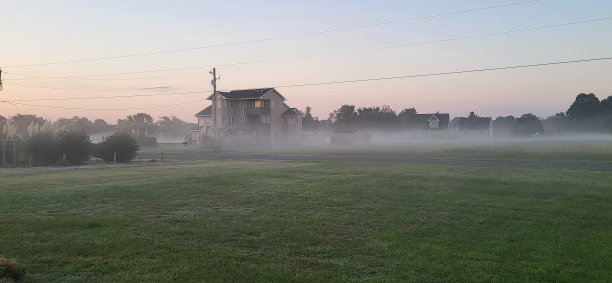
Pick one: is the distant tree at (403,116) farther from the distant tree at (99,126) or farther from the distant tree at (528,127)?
the distant tree at (99,126)

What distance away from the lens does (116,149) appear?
108 ft

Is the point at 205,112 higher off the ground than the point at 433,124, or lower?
higher

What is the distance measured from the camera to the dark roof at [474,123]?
120750mm

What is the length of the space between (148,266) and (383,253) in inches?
137

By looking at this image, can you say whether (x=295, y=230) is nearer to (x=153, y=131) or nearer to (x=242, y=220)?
(x=242, y=220)

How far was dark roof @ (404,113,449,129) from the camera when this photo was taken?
11024cm

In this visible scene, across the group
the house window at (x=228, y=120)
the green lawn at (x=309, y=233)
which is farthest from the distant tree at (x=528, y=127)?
the green lawn at (x=309, y=233)

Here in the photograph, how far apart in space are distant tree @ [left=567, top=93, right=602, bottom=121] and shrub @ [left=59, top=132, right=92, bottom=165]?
145929 millimetres

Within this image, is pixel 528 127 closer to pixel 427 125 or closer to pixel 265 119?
pixel 427 125

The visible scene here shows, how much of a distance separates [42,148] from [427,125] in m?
96.7

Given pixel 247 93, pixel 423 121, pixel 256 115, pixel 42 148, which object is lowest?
pixel 42 148

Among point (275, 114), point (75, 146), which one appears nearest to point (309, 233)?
point (75, 146)

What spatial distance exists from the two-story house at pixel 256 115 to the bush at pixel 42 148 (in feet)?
152

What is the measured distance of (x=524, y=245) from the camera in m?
7.43
